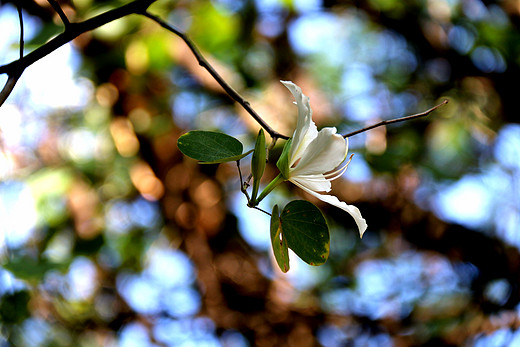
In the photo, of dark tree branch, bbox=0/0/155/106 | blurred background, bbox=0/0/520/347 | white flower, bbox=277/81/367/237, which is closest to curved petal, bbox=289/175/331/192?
white flower, bbox=277/81/367/237

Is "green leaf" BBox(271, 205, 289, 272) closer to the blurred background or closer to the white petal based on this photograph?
the white petal

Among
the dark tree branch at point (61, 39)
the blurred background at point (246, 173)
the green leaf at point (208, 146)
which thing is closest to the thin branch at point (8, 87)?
the dark tree branch at point (61, 39)

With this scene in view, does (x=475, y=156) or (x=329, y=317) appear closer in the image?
(x=329, y=317)

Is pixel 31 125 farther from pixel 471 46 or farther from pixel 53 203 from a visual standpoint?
pixel 471 46

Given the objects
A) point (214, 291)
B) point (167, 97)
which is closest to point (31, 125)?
point (167, 97)

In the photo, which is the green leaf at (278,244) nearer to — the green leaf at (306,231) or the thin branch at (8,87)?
the green leaf at (306,231)

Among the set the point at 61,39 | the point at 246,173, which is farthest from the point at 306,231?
the point at 246,173
